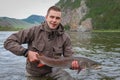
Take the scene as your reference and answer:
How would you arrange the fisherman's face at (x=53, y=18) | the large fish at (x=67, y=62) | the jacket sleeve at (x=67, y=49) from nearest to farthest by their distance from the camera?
the large fish at (x=67, y=62) < the fisherman's face at (x=53, y=18) < the jacket sleeve at (x=67, y=49)

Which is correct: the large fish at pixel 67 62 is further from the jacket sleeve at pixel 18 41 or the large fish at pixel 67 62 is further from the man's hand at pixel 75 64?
the jacket sleeve at pixel 18 41

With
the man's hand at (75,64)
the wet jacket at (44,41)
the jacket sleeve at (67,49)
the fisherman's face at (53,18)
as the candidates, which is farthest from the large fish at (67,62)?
the fisherman's face at (53,18)

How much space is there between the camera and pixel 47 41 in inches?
434

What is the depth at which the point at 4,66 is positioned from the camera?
61.8 ft

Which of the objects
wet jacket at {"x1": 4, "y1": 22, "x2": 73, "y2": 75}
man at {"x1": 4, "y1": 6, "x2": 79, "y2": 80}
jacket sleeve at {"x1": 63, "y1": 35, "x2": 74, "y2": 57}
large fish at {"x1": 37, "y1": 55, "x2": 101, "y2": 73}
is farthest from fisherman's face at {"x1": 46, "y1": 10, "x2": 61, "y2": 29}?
large fish at {"x1": 37, "y1": 55, "x2": 101, "y2": 73}

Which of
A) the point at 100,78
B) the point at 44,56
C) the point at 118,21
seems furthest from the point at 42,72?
the point at 118,21

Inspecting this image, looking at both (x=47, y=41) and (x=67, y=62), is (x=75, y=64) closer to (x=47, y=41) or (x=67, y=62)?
(x=67, y=62)

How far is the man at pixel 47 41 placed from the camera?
34.7ft

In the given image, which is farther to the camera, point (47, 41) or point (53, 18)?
point (47, 41)

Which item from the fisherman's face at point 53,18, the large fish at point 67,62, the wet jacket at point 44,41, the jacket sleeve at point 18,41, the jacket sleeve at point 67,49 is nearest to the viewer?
the large fish at point 67,62

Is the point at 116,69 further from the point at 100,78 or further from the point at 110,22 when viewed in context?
the point at 110,22

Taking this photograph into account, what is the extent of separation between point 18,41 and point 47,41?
3.27ft

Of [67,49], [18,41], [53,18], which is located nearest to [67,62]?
[67,49]

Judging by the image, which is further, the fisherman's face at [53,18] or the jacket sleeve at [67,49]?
the jacket sleeve at [67,49]
